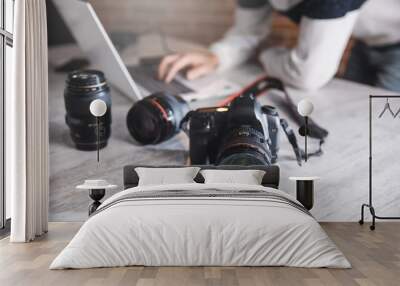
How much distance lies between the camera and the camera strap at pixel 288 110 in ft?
18.1

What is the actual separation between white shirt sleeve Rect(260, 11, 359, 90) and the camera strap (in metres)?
0.08

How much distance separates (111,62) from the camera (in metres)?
5.64

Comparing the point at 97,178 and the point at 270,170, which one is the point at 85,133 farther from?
the point at 270,170

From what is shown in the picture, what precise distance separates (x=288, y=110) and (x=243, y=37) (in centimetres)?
78

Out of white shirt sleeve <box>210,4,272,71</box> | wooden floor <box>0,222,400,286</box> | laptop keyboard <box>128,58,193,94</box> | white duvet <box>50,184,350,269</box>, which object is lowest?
wooden floor <box>0,222,400,286</box>

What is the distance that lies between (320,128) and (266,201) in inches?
81.0

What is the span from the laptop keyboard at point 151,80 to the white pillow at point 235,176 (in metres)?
0.98

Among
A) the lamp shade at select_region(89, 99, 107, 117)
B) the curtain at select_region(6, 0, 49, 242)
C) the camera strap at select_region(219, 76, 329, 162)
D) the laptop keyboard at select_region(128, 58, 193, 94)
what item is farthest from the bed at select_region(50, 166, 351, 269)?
the laptop keyboard at select_region(128, 58, 193, 94)

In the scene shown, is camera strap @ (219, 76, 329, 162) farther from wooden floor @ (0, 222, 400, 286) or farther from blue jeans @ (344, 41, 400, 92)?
wooden floor @ (0, 222, 400, 286)

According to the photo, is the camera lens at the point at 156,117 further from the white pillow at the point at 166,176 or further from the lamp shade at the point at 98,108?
the white pillow at the point at 166,176

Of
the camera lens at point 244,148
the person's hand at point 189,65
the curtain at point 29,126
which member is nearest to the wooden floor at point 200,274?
the curtain at point 29,126

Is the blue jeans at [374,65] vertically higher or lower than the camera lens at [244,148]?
higher

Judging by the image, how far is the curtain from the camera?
175 inches

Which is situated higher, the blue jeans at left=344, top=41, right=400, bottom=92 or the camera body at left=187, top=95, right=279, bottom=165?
the blue jeans at left=344, top=41, right=400, bottom=92
